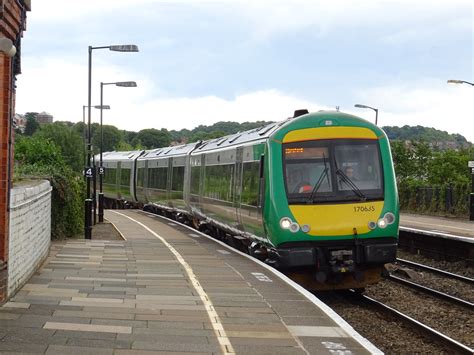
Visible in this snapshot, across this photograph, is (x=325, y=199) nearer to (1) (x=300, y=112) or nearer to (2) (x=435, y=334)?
(1) (x=300, y=112)

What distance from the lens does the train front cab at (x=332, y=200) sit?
12023 mm

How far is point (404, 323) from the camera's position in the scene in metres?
10.9

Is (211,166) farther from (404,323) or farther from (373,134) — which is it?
(404,323)

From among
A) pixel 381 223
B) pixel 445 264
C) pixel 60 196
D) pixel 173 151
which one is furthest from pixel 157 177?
pixel 381 223

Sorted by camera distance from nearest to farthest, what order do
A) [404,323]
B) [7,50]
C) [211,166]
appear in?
[7,50], [404,323], [211,166]

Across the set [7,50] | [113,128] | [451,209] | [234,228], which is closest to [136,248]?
[234,228]

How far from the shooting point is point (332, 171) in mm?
12438

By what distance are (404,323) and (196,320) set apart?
3.89m

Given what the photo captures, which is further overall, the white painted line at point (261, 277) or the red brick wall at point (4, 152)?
the white painted line at point (261, 277)

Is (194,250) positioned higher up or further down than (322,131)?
further down

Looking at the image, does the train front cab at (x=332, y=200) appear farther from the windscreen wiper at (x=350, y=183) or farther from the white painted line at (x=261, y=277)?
the white painted line at (x=261, y=277)

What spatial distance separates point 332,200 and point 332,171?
535mm

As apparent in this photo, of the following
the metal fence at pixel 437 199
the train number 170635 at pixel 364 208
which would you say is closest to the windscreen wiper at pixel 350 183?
the train number 170635 at pixel 364 208

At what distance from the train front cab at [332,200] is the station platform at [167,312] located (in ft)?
2.64
